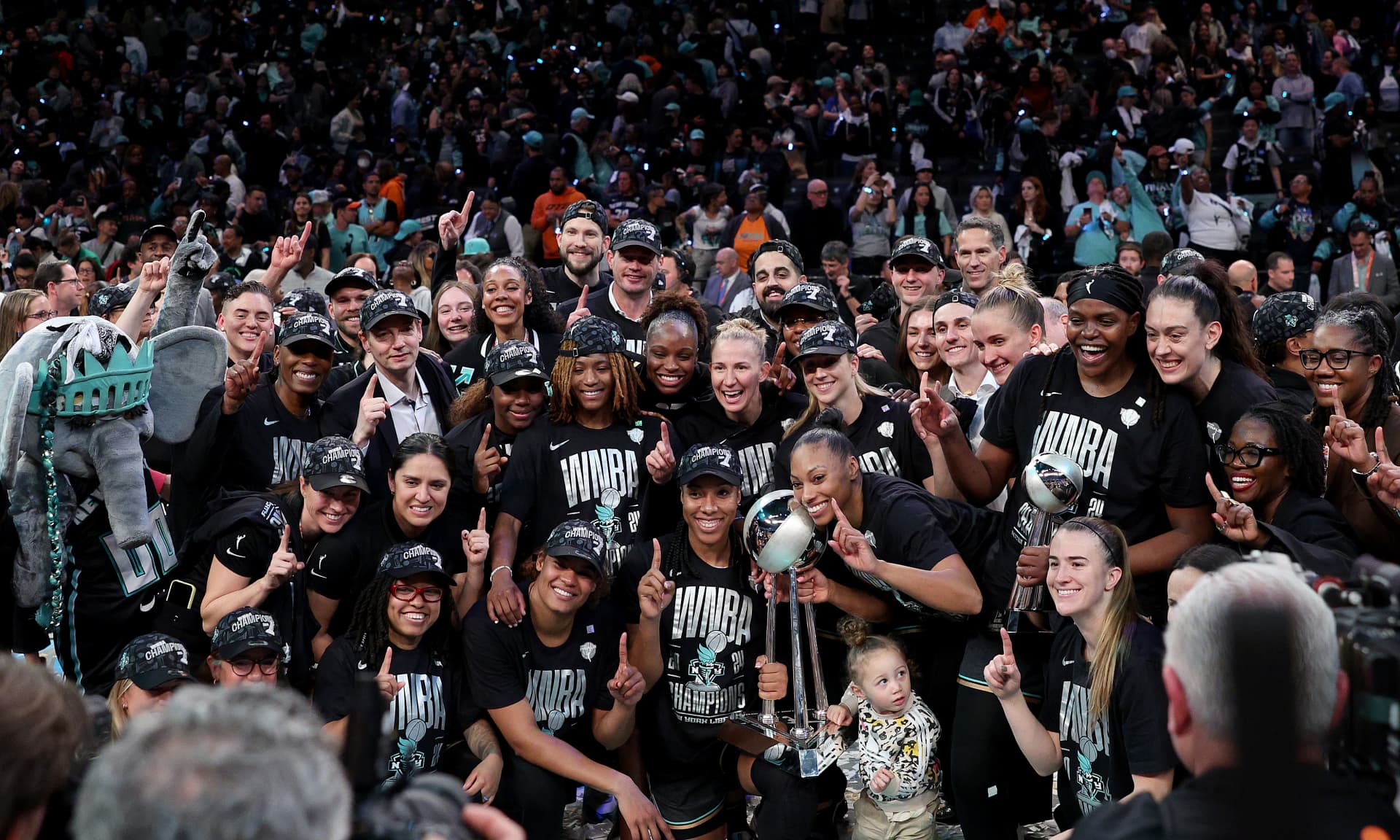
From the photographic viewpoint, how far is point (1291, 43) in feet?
51.2

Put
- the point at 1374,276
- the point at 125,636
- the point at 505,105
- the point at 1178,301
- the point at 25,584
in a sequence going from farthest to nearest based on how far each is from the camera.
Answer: the point at 505,105
the point at 1374,276
the point at 125,636
the point at 25,584
the point at 1178,301

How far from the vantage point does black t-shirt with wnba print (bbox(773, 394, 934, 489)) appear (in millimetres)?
5129

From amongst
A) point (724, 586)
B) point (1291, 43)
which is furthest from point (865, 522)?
point (1291, 43)

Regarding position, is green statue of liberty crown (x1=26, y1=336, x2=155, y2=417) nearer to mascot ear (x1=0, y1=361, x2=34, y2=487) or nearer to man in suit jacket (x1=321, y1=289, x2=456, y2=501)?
mascot ear (x1=0, y1=361, x2=34, y2=487)

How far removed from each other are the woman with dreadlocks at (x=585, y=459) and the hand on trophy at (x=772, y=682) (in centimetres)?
70

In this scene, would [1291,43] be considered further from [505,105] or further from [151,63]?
[151,63]

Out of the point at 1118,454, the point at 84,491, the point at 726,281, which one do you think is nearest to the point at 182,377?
the point at 84,491

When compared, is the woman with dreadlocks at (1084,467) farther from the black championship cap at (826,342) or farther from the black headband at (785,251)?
the black headband at (785,251)

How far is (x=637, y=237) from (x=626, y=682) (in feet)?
7.65

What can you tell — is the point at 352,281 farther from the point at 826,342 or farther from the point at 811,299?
the point at 826,342

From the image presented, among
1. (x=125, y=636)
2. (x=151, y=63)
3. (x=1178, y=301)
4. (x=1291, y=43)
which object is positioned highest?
(x=151, y=63)

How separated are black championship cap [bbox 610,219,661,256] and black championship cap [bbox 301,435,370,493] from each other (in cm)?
187

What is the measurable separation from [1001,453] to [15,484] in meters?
3.47

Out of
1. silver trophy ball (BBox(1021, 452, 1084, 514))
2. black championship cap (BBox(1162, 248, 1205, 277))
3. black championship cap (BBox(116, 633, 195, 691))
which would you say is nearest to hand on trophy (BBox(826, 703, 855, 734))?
silver trophy ball (BBox(1021, 452, 1084, 514))
